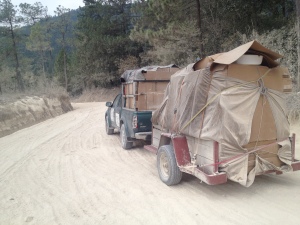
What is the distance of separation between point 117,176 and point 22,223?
2.18 meters

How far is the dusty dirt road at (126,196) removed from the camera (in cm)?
382

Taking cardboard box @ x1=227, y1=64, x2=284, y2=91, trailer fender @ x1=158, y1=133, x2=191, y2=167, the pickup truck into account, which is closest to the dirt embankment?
the pickup truck

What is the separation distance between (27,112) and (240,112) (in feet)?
49.6

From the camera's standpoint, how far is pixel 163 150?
521cm

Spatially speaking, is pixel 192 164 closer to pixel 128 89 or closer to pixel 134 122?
pixel 134 122

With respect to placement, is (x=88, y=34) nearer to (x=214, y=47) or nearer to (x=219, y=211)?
(x=214, y=47)

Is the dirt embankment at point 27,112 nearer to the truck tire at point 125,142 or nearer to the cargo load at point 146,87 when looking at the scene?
the truck tire at point 125,142

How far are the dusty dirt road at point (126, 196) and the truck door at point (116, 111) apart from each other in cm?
229

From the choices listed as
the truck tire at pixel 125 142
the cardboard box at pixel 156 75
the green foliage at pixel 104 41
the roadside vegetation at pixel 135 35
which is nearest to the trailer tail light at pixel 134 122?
the truck tire at pixel 125 142

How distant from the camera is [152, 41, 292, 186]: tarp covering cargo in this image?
13.2ft

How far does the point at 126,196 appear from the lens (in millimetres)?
4629

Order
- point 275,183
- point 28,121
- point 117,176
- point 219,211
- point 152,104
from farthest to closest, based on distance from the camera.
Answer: point 28,121 → point 152,104 → point 117,176 → point 275,183 → point 219,211

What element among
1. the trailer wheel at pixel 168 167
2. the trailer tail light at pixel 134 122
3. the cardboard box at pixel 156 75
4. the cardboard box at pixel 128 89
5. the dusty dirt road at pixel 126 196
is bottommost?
the dusty dirt road at pixel 126 196

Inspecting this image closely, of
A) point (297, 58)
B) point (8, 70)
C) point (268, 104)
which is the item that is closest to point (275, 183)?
point (268, 104)
